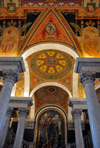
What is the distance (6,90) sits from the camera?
18.5 feet

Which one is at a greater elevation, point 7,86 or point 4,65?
point 4,65

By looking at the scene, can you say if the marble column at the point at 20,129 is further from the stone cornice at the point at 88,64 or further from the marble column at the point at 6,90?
the stone cornice at the point at 88,64

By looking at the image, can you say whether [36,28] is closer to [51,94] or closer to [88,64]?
[88,64]

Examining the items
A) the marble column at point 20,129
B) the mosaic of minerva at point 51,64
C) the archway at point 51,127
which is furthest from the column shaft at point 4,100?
the archway at point 51,127

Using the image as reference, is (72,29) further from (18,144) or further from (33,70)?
(18,144)

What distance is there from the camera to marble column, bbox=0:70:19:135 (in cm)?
506

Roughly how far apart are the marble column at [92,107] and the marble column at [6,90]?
2.90 metres

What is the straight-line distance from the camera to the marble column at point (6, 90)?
5062 millimetres

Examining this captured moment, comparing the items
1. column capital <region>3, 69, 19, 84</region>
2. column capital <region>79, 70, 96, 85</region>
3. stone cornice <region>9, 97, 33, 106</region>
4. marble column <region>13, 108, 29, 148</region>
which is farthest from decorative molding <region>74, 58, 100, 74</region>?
marble column <region>13, 108, 29, 148</region>

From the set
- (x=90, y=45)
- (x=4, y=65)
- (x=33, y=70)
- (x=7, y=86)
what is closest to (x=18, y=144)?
(x=7, y=86)

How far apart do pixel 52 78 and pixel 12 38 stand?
5033 millimetres

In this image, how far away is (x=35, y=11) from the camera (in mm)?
7617

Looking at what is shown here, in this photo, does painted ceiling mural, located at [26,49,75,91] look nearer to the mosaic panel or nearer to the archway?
the archway

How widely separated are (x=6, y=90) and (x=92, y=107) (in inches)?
126
